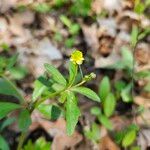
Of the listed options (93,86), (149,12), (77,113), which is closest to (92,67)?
(93,86)

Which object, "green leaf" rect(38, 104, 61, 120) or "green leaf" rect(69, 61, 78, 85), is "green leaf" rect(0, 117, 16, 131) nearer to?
"green leaf" rect(38, 104, 61, 120)

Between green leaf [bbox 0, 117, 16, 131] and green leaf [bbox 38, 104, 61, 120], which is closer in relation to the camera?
green leaf [bbox 38, 104, 61, 120]

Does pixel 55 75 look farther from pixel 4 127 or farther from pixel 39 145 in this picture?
pixel 4 127

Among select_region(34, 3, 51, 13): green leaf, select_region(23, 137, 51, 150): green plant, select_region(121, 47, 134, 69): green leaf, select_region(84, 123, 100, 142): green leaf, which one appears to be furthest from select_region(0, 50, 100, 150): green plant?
select_region(34, 3, 51, 13): green leaf

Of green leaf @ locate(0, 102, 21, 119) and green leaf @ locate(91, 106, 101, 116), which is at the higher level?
green leaf @ locate(0, 102, 21, 119)

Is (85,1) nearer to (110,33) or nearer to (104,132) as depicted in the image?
(110,33)
